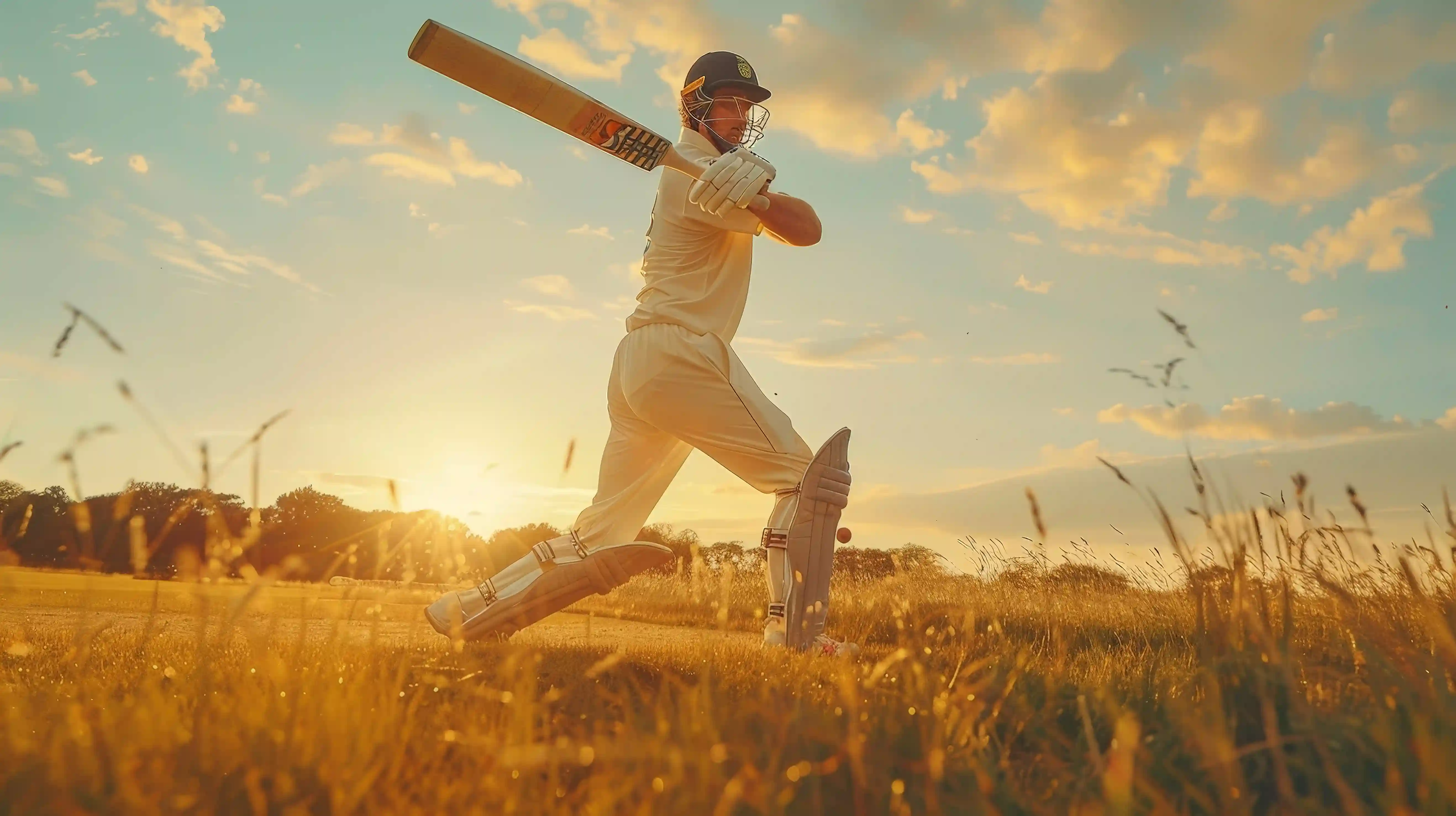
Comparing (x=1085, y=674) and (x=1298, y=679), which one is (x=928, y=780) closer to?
(x=1298, y=679)

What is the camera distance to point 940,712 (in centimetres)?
193

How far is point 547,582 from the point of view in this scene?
4418 mm

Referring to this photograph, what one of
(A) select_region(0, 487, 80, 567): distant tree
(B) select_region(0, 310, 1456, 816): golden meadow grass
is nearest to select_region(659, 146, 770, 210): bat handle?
(B) select_region(0, 310, 1456, 816): golden meadow grass

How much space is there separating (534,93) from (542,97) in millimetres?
39

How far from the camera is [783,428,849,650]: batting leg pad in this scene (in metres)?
4.36

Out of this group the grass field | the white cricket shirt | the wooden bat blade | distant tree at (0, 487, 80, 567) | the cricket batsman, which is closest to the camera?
the grass field

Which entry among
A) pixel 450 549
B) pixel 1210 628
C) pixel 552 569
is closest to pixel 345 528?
pixel 552 569

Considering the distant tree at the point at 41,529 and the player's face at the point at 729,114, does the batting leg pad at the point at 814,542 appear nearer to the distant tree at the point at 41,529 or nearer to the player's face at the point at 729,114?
the player's face at the point at 729,114

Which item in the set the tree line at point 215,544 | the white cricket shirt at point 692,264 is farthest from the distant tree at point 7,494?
the white cricket shirt at point 692,264

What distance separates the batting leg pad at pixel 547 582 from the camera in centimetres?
442

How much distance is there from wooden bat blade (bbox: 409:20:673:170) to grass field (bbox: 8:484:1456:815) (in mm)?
2484

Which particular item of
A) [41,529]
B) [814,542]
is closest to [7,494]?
[41,529]

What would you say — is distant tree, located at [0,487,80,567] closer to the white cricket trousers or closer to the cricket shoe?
the white cricket trousers

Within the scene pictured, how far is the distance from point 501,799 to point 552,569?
9.44ft
